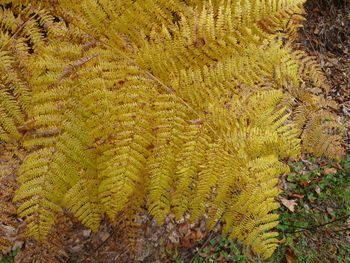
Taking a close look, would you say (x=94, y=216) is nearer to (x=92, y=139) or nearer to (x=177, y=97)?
(x=92, y=139)

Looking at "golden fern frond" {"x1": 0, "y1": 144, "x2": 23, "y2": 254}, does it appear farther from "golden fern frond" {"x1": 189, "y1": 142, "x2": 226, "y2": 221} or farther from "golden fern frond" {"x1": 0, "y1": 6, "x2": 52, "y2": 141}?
"golden fern frond" {"x1": 189, "y1": 142, "x2": 226, "y2": 221}

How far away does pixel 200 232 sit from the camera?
377 centimetres

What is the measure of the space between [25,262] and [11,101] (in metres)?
2.44

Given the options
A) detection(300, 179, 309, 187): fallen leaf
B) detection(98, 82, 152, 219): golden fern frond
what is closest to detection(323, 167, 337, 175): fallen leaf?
detection(300, 179, 309, 187): fallen leaf

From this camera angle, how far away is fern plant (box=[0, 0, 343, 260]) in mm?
1585

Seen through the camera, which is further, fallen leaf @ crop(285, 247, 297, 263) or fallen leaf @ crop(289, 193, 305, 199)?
fallen leaf @ crop(289, 193, 305, 199)

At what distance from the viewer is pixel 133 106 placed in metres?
1.64

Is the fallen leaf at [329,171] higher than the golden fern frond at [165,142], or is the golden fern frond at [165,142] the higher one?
the golden fern frond at [165,142]

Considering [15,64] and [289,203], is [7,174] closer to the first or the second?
[15,64]

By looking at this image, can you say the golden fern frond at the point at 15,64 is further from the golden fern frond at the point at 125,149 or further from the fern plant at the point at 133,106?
the golden fern frond at the point at 125,149

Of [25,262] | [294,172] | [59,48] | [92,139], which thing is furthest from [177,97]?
[294,172]

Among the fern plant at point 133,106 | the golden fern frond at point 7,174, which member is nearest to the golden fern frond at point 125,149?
the fern plant at point 133,106

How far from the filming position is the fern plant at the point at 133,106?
158 centimetres

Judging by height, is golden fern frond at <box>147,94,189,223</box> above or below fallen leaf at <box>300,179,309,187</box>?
above
